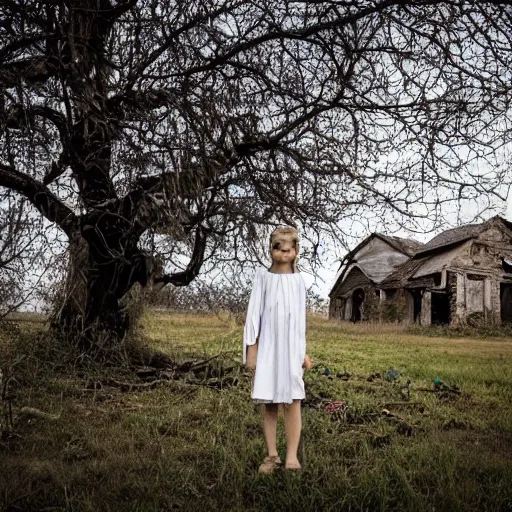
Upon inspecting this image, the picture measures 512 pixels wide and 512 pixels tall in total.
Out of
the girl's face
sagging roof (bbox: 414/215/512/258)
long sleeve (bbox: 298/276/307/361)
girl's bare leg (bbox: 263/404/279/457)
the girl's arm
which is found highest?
sagging roof (bbox: 414/215/512/258)

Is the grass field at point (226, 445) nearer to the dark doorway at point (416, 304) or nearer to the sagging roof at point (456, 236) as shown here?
the sagging roof at point (456, 236)

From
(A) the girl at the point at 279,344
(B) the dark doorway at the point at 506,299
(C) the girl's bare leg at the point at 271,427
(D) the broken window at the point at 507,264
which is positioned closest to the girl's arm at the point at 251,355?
(A) the girl at the point at 279,344

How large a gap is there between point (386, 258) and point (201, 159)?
2382 cm

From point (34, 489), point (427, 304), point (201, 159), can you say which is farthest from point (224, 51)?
point (427, 304)

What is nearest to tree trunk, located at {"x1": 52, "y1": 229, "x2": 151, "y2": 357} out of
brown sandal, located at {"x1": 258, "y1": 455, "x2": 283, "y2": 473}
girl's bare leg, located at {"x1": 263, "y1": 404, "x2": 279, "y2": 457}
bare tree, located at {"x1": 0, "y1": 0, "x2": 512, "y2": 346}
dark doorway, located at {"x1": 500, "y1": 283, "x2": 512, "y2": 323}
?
bare tree, located at {"x1": 0, "y1": 0, "x2": 512, "y2": 346}

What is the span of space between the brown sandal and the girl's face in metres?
1.22

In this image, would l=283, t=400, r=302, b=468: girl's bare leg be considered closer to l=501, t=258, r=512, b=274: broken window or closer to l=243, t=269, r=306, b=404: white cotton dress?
l=243, t=269, r=306, b=404: white cotton dress

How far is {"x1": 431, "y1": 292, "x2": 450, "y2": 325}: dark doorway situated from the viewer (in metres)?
24.0

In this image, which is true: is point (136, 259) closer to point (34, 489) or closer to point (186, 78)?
point (186, 78)

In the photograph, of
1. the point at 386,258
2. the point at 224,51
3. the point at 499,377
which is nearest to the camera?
the point at 224,51

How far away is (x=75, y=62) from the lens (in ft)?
12.6

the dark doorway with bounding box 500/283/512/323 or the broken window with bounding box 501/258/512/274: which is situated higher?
the broken window with bounding box 501/258/512/274

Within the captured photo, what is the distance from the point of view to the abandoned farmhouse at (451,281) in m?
21.8

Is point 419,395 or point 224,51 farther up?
point 224,51
